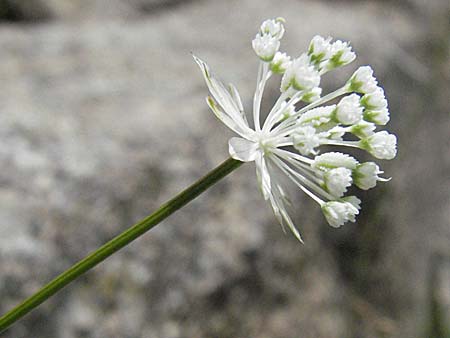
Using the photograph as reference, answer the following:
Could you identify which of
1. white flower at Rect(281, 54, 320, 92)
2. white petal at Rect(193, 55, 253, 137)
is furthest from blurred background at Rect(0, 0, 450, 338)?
white flower at Rect(281, 54, 320, 92)

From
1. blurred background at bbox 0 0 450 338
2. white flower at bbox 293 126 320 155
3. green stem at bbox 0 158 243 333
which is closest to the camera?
green stem at bbox 0 158 243 333

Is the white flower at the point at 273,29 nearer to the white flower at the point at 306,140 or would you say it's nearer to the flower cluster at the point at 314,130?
the flower cluster at the point at 314,130

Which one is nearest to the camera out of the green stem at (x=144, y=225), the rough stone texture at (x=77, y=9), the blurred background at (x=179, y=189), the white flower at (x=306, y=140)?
the green stem at (x=144, y=225)

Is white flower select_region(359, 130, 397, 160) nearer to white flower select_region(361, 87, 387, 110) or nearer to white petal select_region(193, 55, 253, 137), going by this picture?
white flower select_region(361, 87, 387, 110)

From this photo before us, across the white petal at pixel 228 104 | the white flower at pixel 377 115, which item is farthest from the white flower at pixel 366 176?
the white petal at pixel 228 104

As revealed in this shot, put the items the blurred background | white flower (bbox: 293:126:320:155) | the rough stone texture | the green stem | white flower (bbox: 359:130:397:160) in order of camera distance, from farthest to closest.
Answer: the rough stone texture < the blurred background < white flower (bbox: 359:130:397:160) < white flower (bbox: 293:126:320:155) < the green stem

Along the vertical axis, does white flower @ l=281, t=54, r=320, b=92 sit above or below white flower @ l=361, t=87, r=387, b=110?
above

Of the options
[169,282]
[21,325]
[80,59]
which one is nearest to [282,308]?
[169,282]

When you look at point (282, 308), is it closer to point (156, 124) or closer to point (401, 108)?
point (156, 124)

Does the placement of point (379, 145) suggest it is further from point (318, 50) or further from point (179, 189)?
point (179, 189)
